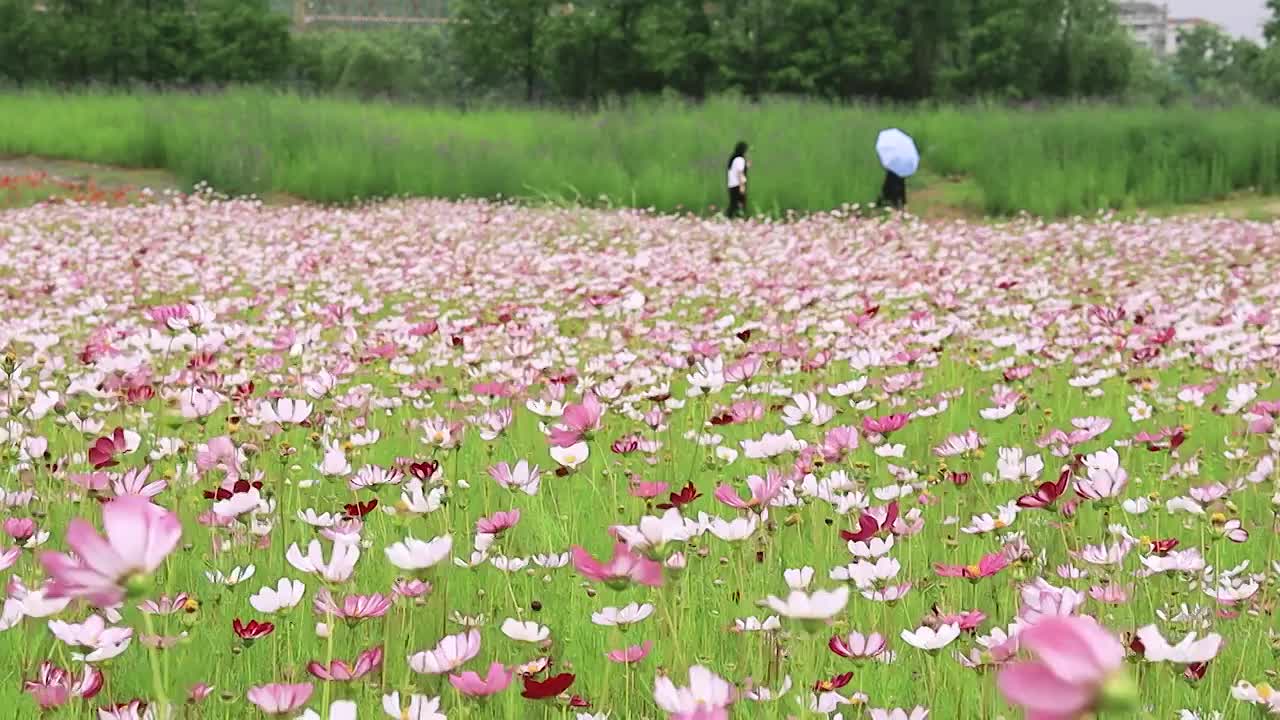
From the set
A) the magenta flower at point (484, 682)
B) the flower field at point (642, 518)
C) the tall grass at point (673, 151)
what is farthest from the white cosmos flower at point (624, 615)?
the tall grass at point (673, 151)

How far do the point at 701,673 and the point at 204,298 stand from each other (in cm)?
635

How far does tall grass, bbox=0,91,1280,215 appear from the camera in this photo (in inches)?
606

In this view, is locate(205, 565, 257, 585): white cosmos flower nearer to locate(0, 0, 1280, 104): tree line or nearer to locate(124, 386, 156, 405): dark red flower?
locate(124, 386, 156, 405): dark red flower

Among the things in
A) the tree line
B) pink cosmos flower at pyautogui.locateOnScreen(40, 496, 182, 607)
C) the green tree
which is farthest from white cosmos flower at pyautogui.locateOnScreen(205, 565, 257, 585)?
the green tree

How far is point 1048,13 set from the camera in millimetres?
39312

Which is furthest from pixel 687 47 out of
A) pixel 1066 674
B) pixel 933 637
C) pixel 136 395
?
pixel 1066 674

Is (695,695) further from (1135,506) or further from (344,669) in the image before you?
(1135,506)

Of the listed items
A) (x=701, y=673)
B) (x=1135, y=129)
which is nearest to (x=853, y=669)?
(x=701, y=673)


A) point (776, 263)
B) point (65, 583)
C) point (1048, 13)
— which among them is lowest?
point (776, 263)

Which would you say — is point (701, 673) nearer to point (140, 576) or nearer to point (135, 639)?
point (140, 576)

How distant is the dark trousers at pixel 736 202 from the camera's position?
14.0 meters

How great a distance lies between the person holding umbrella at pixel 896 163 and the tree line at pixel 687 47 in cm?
2173

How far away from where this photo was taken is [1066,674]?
2.03 ft

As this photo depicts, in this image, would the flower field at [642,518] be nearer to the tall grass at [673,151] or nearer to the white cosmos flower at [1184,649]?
the white cosmos flower at [1184,649]
